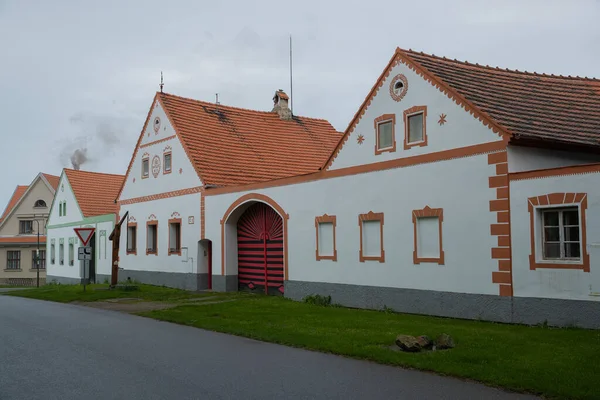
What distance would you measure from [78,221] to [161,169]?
1237 centimetres

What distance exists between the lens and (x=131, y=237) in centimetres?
3297

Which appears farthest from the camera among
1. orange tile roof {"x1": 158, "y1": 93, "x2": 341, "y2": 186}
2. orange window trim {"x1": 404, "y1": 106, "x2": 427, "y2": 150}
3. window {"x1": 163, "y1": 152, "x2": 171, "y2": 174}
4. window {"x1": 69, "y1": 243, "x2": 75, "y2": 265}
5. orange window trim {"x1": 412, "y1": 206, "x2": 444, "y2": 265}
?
window {"x1": 69, "y1": 243, "x2": 75, "y2": 265}

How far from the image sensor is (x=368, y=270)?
60.9 ft

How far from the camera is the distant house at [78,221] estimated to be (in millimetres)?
37344

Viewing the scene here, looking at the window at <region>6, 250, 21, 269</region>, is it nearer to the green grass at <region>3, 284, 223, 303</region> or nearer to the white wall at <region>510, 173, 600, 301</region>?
the green grass at <region>3, 284, 223, 303</region>

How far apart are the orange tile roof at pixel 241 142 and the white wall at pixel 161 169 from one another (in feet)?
1.88

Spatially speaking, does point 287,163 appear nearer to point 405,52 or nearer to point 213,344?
point 405,52

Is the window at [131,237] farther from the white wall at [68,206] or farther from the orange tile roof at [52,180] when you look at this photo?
the orange tile roof at [52,180]

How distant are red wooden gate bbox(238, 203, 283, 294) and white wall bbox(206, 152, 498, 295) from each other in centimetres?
124

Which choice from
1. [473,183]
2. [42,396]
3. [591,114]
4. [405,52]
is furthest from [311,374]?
[591,114]

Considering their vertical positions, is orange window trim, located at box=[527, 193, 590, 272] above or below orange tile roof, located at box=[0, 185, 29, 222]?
below

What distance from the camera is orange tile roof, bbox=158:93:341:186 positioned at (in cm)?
2814

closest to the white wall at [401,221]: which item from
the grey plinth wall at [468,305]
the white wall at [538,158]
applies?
the grey plinth wall at [468,305]

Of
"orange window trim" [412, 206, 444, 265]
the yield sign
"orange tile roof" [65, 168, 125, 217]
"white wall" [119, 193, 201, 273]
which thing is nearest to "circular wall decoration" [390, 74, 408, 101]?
"orange window trim" [412, 206, 444, 265]
